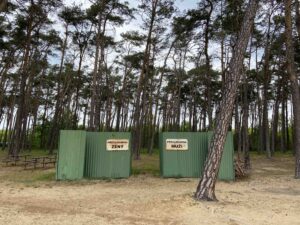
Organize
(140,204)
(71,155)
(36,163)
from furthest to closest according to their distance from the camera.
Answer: (36,163) < (71,155) < (140,204)

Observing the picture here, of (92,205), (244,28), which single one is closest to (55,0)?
(244,28)

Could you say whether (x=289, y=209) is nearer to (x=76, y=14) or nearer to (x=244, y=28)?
(x=244, y=28)

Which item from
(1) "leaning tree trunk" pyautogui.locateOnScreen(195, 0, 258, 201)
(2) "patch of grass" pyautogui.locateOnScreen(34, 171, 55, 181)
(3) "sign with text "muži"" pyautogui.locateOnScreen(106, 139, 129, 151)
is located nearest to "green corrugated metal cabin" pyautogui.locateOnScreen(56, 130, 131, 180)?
(3) "sign with text "muži"" pyautogui.locateOnScreen(106, 139, 129, 151)

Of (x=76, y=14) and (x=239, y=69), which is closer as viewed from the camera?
(x=239, y=69)

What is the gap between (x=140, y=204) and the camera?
741cm

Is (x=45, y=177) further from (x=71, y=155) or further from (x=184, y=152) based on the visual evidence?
(x=184, y=152)

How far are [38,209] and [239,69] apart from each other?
5.77 m

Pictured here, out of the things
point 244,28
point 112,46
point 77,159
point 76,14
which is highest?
point 76,14

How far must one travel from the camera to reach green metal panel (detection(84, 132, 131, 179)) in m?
12.3

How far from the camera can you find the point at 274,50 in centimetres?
2153

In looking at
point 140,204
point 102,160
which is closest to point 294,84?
point 102,160

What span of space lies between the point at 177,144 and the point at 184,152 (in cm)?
39

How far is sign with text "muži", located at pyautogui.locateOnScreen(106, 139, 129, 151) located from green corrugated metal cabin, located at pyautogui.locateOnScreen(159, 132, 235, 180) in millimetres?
1404

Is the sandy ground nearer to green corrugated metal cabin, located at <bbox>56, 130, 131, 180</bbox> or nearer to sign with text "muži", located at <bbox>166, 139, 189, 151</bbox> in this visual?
green corrugated metal cabin, located at <bbox>56, 130, 131, 180</bbox>
